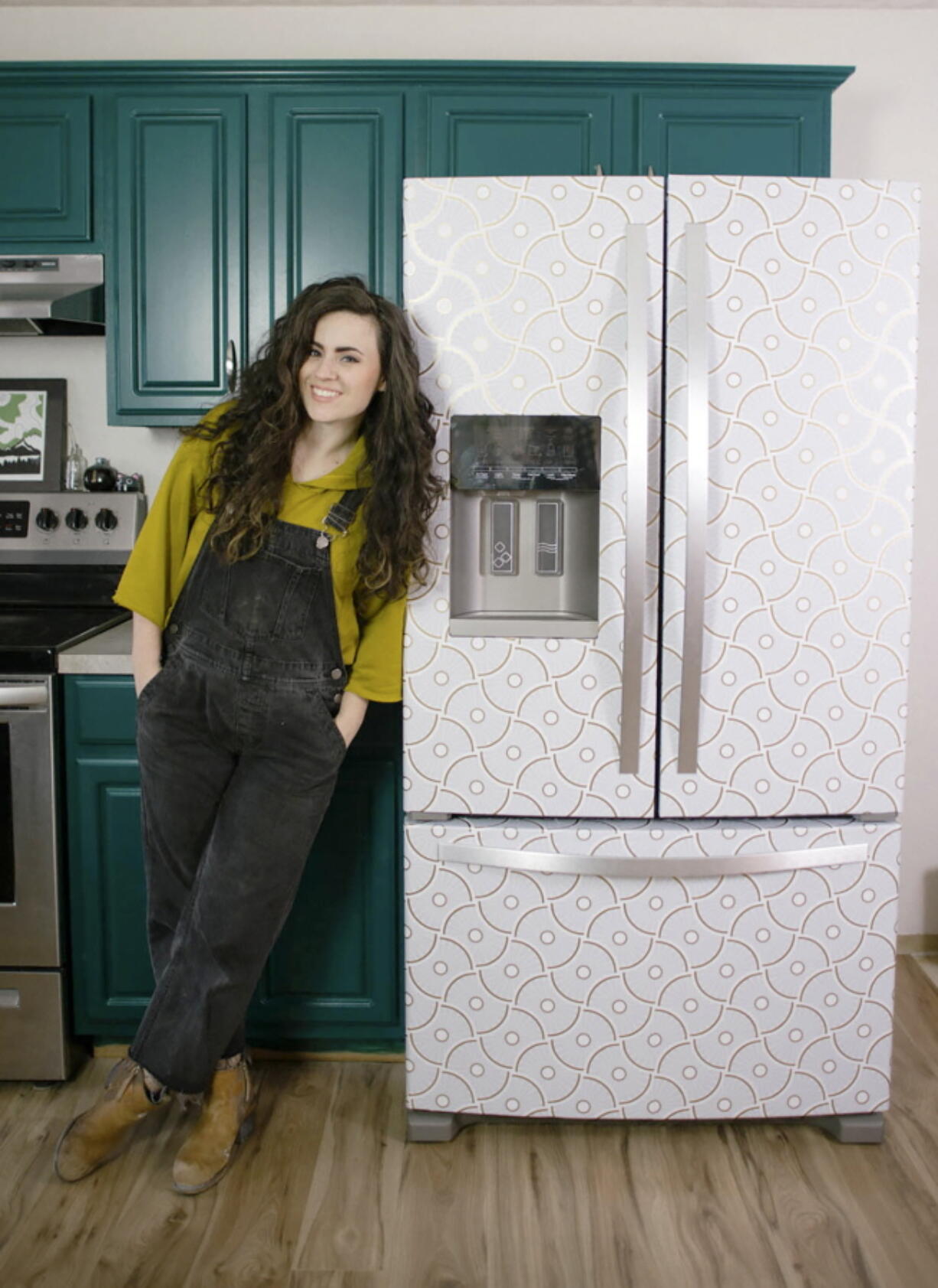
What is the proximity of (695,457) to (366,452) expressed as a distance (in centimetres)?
54

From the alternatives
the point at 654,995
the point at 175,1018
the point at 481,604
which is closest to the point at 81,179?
the point at 481,604

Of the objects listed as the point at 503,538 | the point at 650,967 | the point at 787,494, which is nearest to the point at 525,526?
the point at 503,538

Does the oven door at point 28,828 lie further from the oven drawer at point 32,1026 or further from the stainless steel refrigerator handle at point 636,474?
the stainless steel refrigerator handle at point 636,474

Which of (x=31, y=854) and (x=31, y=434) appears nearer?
(x=31, y=854)

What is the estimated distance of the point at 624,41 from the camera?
2.73m

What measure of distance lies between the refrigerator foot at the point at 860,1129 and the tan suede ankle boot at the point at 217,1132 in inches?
42.6

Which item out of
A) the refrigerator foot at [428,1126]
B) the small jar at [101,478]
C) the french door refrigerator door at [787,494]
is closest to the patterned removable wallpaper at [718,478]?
the french door refrigerator door at [787,494]

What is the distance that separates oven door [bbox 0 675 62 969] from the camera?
6.97ft

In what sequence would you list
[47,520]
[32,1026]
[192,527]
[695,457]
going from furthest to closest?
[47,520], [32,1026], [192,527], [695,457]

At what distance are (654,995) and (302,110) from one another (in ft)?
6.39

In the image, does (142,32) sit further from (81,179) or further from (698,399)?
(698,399)

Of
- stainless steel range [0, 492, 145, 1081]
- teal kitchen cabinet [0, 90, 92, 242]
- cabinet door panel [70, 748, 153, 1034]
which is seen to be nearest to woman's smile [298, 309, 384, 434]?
stainless steel range [0, 492, 145, 1081]

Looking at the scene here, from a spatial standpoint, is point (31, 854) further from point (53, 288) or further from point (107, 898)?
point (53, 288)

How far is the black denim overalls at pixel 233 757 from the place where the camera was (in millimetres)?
1881
